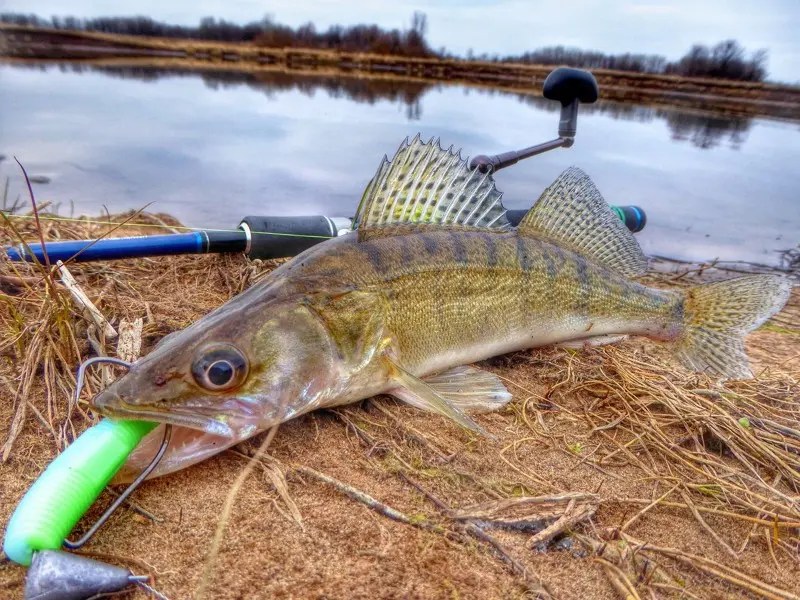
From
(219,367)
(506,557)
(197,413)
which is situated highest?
(219,367)

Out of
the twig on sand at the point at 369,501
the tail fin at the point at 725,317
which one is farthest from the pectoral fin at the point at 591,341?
the twig on sand at the point at 369,501

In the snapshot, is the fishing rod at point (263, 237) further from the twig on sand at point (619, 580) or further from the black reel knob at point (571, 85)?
the twig on sand at point (619, 580)

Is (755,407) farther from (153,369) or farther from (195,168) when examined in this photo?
(195,168)

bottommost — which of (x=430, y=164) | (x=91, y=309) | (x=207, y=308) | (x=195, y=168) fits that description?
(x=195, y=168)

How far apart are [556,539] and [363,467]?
2.48ft

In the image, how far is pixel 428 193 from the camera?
3.00 meters

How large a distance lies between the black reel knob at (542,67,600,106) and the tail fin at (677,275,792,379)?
2.17 m

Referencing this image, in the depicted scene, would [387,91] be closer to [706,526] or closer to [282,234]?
[282,234]

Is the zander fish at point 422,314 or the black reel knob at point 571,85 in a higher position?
the black reel knob at point 571,85

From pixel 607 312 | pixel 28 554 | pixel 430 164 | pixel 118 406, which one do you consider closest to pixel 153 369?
pixel 118 406

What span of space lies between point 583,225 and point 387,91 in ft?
116

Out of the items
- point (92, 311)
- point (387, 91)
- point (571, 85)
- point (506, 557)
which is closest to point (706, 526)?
point (506, 557)

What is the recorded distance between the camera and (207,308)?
3.28m

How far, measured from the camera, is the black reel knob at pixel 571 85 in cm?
461
